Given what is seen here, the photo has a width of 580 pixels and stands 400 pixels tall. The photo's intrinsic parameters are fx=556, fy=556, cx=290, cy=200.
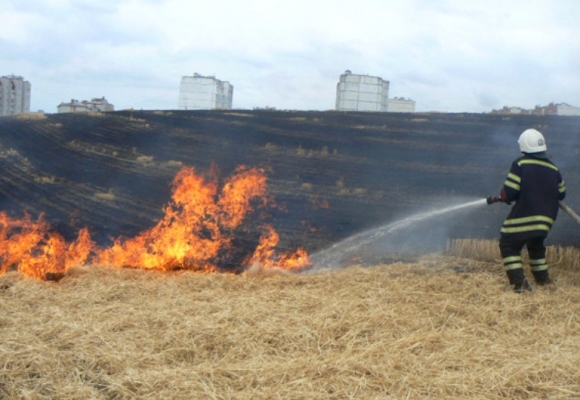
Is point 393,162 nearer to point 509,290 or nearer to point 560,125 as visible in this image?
point 560,125

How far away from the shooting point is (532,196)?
636 cm

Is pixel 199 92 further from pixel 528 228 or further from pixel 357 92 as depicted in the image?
pixel 528 228

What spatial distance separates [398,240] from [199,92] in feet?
35.7

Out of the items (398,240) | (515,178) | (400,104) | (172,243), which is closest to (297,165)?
(398,240)

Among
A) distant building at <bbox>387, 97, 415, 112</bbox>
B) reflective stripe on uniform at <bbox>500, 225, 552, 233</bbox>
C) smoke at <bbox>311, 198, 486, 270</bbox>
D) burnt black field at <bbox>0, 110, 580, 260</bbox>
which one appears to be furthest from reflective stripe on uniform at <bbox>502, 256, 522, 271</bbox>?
Result: distant building at <bbox>387, 97, 415, 112</bbox>

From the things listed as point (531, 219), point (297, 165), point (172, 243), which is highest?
point (297, 165)

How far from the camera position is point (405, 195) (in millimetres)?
9680

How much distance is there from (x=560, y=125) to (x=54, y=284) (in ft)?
31.7

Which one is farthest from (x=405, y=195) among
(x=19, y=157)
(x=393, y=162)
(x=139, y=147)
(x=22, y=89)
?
(x=22, y=89)

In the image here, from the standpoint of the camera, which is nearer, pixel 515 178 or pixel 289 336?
pixel 289 336

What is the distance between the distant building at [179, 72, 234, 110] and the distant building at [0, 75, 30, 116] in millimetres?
8095

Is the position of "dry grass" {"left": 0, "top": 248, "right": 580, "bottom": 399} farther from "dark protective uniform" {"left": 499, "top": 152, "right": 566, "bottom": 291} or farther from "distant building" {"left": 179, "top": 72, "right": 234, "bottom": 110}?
"distant building" {"left": 179, "top": 72, "right": 234, "bottom": 110}

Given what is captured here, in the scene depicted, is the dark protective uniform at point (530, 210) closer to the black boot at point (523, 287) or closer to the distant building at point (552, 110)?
the black boot at point (523, 287)

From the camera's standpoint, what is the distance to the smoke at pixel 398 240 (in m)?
8.12
